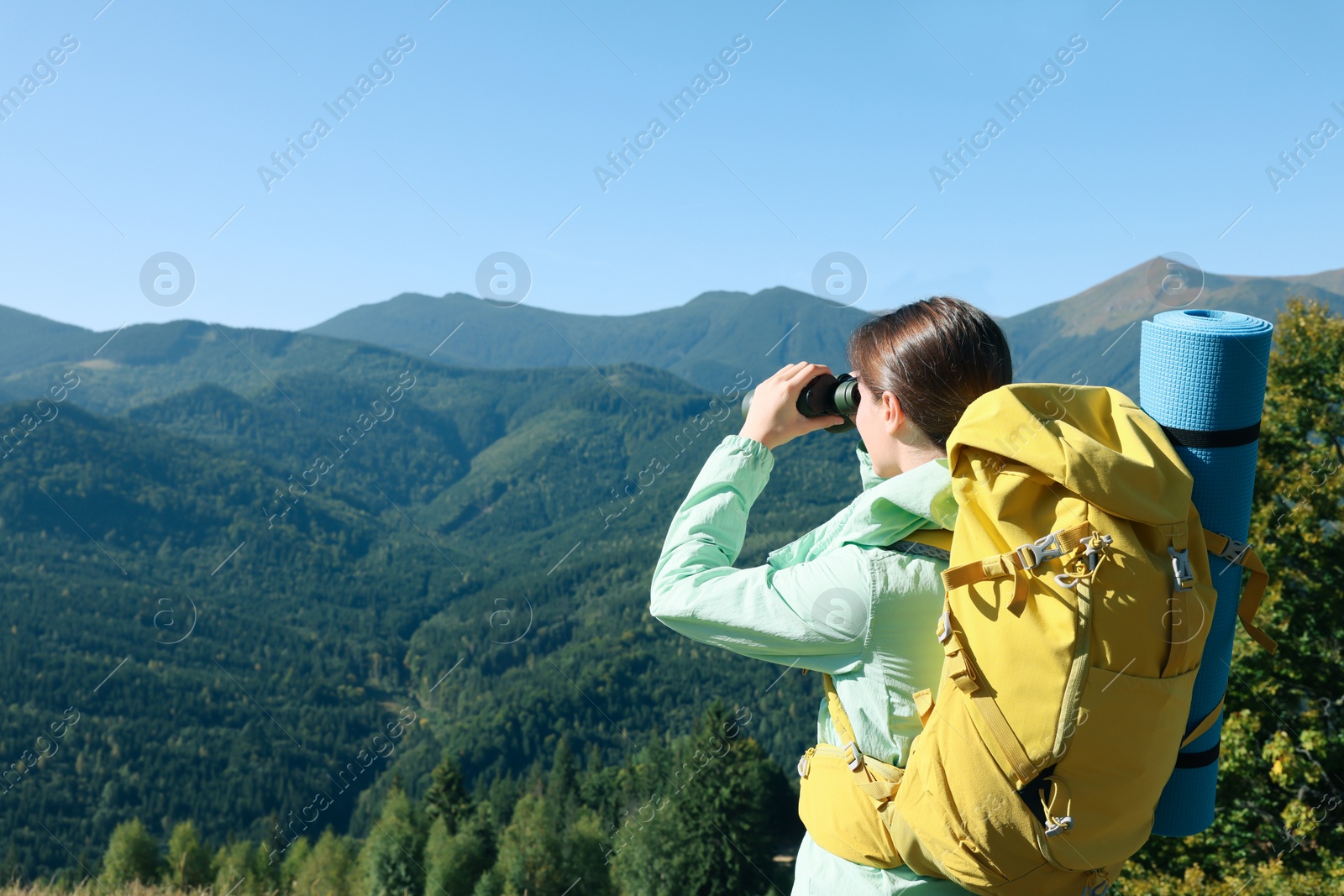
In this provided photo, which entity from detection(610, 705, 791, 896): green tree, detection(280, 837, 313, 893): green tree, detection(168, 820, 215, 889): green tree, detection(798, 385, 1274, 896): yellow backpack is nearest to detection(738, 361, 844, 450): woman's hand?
detection(798, 385, 1274, 896): yellow backpack

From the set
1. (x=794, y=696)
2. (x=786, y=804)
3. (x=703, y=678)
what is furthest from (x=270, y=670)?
(x=786, y=804)

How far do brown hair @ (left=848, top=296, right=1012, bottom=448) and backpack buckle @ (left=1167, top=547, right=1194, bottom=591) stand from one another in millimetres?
475

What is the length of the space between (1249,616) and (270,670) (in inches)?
6090

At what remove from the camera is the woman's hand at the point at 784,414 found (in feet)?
7.22

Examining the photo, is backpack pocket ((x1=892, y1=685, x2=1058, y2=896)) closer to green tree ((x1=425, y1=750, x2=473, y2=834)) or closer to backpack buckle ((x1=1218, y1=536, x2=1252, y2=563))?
backpack buckle ((x1=1218, y1=536, x2=1252, y2=563))

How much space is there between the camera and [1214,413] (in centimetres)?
191

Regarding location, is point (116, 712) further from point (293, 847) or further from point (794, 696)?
point (794, 696)

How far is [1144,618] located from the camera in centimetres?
167

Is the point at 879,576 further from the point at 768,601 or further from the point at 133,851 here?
the point at 133,851

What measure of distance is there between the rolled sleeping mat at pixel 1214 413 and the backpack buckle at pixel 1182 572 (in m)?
0.34

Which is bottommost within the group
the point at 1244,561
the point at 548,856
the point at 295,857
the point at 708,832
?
the point at 708,832

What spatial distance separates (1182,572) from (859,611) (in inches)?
23.3

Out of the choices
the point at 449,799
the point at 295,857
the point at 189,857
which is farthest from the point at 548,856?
the point at 295,857

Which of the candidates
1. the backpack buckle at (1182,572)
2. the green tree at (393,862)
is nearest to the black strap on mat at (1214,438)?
the backpack buckle at (1182,572)
